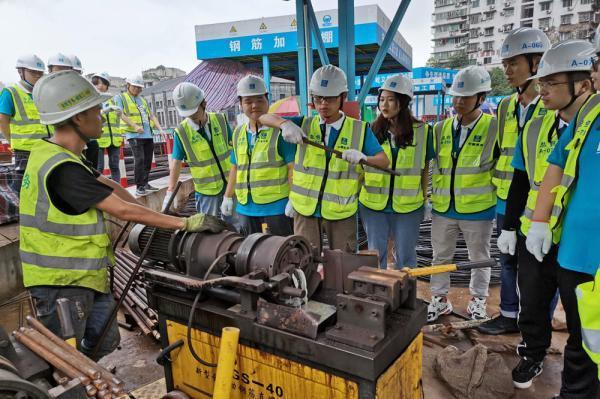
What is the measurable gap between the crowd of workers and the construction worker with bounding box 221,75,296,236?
0.5 inches

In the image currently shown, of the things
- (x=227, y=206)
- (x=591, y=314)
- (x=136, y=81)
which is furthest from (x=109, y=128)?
(x=591, y=314)

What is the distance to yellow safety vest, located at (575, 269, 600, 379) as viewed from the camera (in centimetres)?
125

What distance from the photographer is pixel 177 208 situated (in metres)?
6.73

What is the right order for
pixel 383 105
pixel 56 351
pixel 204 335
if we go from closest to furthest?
pixel 56 351
pixel 204 335
pixel 383 105

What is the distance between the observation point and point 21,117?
13.6 feet

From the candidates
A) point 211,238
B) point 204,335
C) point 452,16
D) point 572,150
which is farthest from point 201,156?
point 452,16

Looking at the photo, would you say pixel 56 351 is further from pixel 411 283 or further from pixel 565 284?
pixel 565 284

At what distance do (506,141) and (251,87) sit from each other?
82.9 inches

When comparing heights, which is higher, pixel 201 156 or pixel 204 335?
pixel 201 156

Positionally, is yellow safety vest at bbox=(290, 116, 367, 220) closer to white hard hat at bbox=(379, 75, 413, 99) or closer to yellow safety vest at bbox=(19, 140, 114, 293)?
white hard hat at bbox=(379, 75, 413, 99)

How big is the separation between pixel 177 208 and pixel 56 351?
5769mm

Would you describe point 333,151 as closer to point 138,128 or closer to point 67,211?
point 67,211

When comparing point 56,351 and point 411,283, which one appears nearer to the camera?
point 56,351

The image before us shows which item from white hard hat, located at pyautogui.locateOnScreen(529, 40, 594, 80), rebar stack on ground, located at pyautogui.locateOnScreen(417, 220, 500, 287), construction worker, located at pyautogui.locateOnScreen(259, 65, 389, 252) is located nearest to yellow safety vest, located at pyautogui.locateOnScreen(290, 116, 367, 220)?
construction worker, located at pyautogui.locateOnScreen(259, 65, 389, 252)
